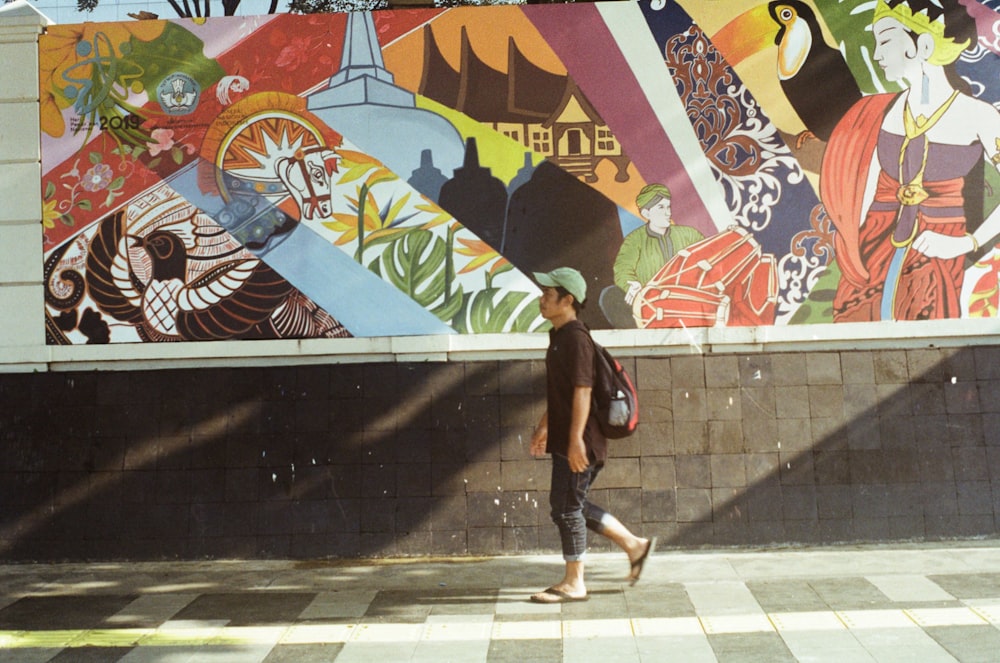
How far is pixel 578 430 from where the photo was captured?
6582mm

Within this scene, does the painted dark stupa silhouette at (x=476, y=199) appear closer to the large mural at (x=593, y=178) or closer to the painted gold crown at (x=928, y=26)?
the large mural at (x=593, y=178)

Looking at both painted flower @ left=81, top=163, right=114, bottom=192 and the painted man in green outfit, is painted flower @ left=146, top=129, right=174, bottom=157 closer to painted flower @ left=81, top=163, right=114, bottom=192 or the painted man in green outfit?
painted flower @ left=81, top=163, right=114, bottom=192

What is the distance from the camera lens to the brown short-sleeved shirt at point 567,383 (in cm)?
666

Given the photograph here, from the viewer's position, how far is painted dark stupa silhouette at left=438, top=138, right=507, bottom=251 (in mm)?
8133

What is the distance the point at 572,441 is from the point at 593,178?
2.31 meters

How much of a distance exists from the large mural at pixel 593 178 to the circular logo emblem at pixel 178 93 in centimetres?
34

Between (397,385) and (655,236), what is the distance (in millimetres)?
2115

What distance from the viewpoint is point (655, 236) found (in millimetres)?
8102

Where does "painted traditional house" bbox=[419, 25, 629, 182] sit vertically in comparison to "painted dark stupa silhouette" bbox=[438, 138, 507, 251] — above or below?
above

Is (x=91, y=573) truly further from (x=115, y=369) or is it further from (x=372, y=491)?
(x=372, y=491)

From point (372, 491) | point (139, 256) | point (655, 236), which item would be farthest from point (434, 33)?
point (372, 491)

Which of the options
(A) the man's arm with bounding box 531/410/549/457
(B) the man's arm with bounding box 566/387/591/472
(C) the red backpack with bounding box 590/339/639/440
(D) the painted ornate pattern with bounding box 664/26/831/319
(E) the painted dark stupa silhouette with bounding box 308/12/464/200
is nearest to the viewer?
(B) the man's arm with bounding box 566/387/591/472

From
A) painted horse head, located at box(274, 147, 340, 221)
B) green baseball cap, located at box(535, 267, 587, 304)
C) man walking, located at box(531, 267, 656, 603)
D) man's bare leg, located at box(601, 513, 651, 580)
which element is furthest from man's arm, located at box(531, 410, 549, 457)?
painted horse head, located at box(274, 147, 340, 221)

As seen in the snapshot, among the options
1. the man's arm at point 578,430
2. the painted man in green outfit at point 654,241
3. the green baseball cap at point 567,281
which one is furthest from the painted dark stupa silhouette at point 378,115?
the man's arm at point 578,430
